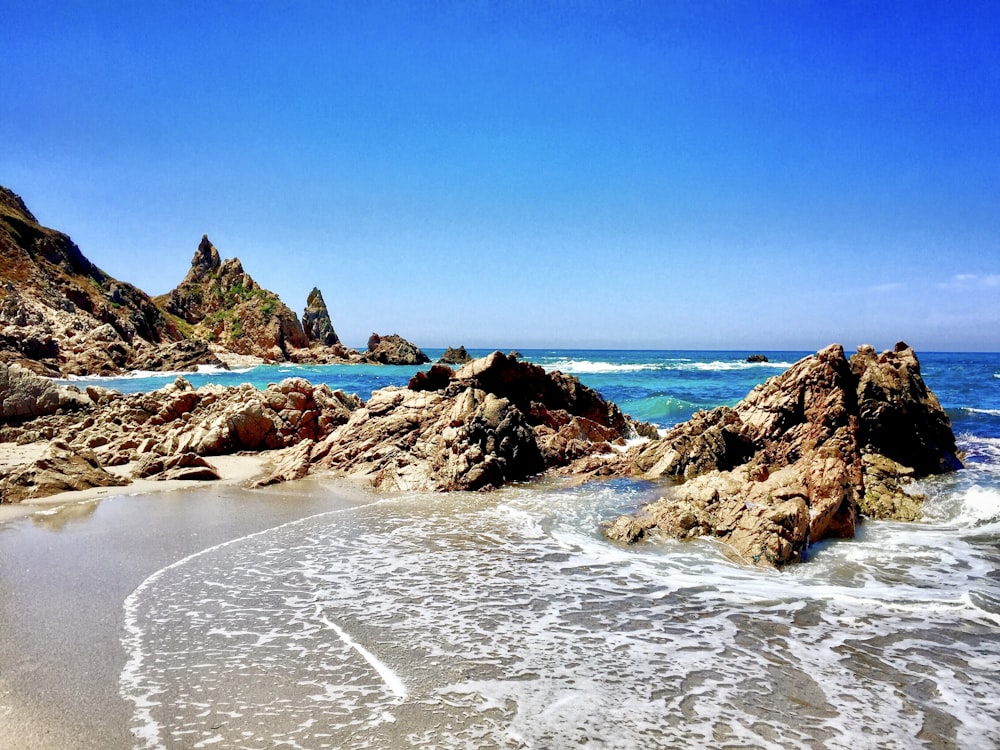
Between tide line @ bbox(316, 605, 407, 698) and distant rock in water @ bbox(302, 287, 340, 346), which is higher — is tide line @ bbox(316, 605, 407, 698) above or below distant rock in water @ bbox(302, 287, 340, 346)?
below

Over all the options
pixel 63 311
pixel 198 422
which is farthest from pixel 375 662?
pixel 63 311

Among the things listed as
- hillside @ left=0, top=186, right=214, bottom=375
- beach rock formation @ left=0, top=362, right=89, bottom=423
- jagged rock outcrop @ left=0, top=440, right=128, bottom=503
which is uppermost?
hillside @ left=0, top=186, right=214, bottom=375

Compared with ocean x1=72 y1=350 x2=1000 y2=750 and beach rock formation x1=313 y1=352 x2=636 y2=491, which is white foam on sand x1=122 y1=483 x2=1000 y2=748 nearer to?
ocean x1=72 y1=350 x2=1000 y2=750

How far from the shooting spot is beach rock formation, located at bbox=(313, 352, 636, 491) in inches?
481

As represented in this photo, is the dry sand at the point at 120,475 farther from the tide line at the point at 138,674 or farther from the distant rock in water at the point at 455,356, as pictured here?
the distant rock in water at the point at 455,356

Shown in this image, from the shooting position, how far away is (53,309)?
2446 inches

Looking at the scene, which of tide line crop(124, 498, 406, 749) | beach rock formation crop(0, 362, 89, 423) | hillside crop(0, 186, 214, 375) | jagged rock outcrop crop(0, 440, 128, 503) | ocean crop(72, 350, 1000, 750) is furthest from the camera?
hillside crop(0, 186, 214, 375)

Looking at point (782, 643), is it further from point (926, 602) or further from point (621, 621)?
point (926, 602)

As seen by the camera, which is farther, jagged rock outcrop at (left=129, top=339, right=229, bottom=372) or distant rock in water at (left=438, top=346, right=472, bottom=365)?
distant rock in water at (left=438, top=346, right=472, bottom=365)

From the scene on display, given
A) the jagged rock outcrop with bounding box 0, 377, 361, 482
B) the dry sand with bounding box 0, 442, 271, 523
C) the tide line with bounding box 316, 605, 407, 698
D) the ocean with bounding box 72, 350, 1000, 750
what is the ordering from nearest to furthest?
the ocean with bounding box 72, 350, 1000, 750 < the tide line with bounding box 316, 605, 407, 698 < the dry sand with bounding box 0, 442, 271, 523 < the jagged rock outcrop with bounding box 0, 377, 361, 482

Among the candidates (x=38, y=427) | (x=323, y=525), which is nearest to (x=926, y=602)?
(x=323, y=525)

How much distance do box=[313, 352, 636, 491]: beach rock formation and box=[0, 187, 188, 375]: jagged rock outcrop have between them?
47125mm

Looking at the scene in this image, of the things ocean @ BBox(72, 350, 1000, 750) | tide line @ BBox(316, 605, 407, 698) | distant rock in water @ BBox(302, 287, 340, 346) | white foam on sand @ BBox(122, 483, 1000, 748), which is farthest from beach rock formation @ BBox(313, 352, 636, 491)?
distant rock in water @ BBox(302, 287, 340, 346)

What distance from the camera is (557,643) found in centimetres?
506
